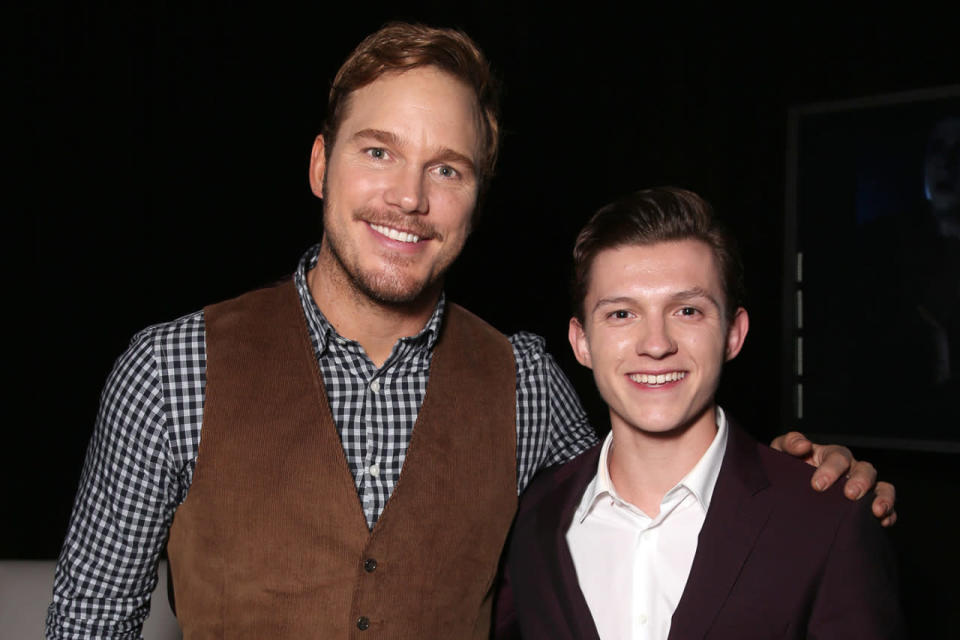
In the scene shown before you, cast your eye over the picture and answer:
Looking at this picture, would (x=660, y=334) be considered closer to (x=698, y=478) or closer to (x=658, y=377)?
(x=658, y=377)

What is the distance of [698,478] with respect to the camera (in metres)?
1.48

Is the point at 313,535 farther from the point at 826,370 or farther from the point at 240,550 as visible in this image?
the point at 826,370

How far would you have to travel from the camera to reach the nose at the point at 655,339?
4.71ft

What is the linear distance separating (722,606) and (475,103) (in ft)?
3.13

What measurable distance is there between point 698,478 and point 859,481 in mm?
247

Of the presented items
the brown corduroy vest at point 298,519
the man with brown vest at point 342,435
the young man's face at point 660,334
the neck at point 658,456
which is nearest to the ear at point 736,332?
the young man's face at point 660,334

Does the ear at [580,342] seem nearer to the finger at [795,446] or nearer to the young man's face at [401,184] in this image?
the young man's face at [401,184]

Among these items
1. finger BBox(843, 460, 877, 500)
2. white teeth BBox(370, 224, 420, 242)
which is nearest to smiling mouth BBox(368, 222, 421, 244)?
white teeth BBox(370, 224, 420, 242)

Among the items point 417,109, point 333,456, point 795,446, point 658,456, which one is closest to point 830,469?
point 795,446

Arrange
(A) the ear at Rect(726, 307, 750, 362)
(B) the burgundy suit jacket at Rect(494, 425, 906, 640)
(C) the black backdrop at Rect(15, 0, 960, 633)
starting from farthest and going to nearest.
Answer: (C) the black backdrop at Rect(15, 0, 960, 633) < (A) the ear at Rect(726, 307, 750, 362) < (B) the burgundy suit jacket at Rect(494, 425, 906, 640)

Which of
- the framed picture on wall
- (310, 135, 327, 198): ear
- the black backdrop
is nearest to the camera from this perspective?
(310, 135, 327, 198): ear

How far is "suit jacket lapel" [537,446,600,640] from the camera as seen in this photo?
1457 mm

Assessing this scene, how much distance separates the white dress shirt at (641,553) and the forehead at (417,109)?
674mm

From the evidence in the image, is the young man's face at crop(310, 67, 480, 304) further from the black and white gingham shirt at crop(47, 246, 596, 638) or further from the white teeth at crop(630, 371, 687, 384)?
the white teeth at crop(630, 371, 687, 384)
